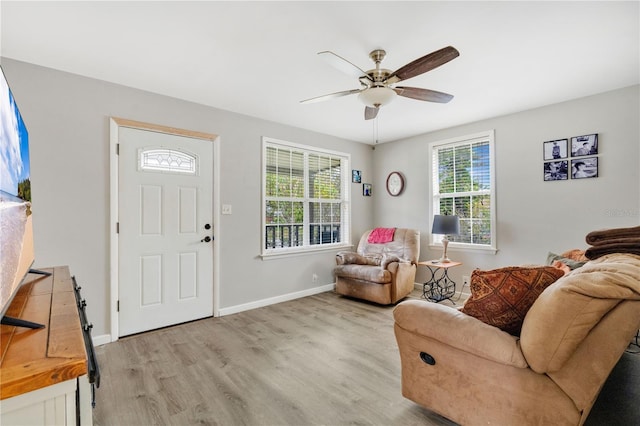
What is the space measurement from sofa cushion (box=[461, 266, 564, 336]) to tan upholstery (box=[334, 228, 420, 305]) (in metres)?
2.28

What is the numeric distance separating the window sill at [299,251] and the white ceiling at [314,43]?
197cm

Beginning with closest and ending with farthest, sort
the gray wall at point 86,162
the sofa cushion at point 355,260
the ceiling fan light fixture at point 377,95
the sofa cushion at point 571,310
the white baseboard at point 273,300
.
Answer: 1. the sofa cushion at point 571,310
2. the ceiling fan light fixture at point 377,95
3. the gray wall at point 86,162
4. the white baseboard at point 273,300
5. the sofa cushion at point 355,260

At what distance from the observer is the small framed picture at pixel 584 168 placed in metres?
3.19

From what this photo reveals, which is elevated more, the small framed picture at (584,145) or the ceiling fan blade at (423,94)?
the ceiling fan blade at (423,94)

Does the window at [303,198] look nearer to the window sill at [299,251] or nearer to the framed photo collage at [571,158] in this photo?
the window sill at [299,251]

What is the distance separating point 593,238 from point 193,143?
377 cm

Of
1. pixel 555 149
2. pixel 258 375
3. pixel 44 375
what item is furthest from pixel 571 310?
pixel 555 149

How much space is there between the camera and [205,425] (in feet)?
5.63

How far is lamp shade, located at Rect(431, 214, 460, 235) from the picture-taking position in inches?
153

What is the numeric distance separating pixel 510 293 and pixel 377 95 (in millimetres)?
1603

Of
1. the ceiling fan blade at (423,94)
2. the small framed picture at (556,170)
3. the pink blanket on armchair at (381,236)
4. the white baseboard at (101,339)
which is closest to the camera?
the ceiling fan blade at (423,94)

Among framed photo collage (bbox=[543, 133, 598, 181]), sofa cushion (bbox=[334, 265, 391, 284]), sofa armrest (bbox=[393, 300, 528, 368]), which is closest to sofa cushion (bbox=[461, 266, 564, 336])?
sofa armrest (bbox=[393, 300, 528, 368])

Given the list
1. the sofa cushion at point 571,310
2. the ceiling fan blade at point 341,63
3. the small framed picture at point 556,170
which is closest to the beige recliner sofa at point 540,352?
the sofa cushion at point 571,310

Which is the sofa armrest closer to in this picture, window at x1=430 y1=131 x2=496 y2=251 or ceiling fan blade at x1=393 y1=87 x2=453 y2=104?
ceiling fan blade at x1=393 y1=87 x2=453 y2=104
